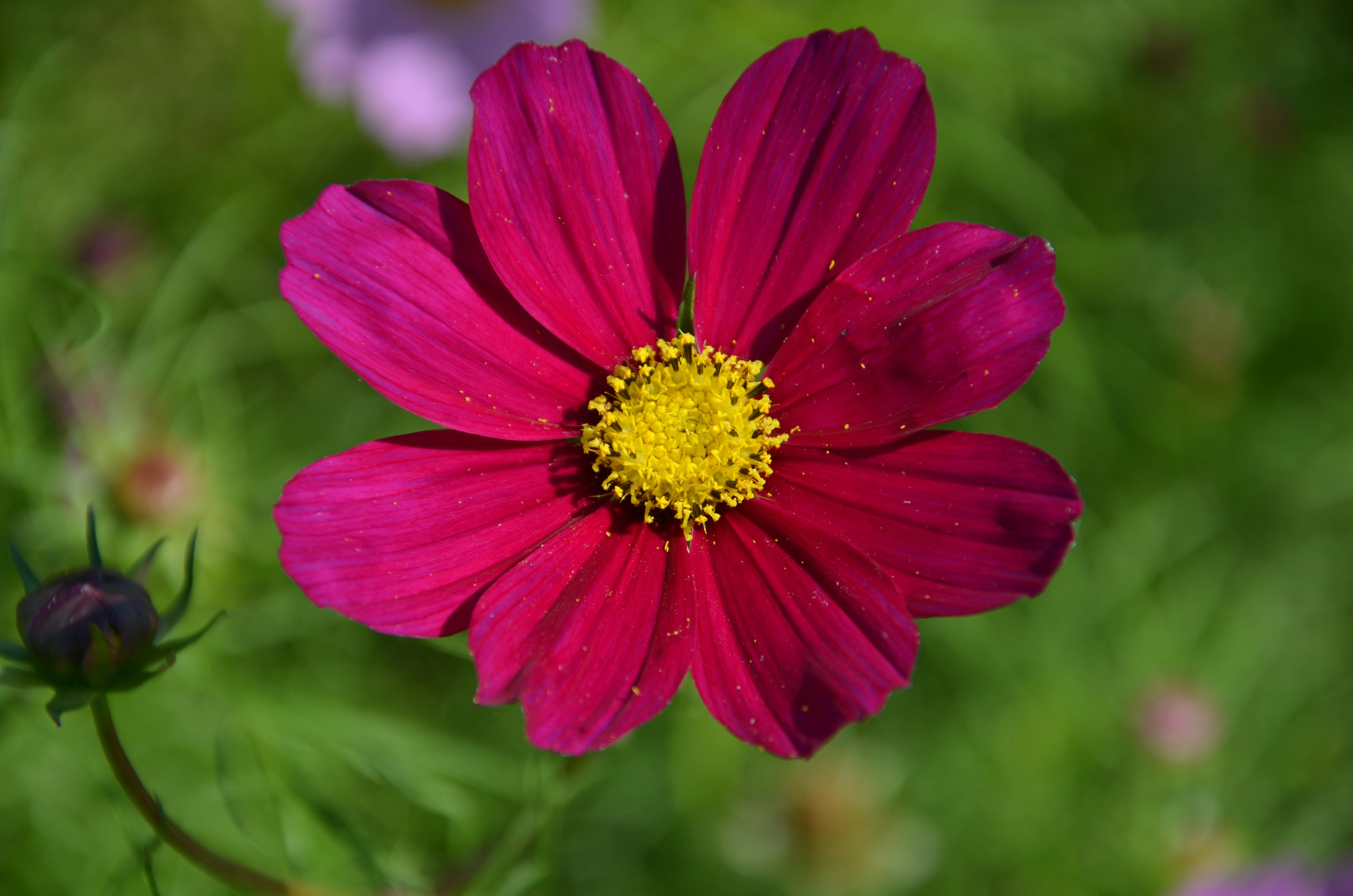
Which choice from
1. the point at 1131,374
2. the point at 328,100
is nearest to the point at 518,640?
the point at 328,100

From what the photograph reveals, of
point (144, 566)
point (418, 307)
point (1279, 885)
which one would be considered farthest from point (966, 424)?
point (144, 566)

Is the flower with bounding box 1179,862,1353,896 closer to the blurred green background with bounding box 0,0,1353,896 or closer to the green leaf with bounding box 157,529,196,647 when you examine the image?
the blurred green background with bounding box 0,0,1353,896

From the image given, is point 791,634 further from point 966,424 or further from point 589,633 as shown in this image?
point 966,424

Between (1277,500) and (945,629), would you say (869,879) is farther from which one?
(1277,500)

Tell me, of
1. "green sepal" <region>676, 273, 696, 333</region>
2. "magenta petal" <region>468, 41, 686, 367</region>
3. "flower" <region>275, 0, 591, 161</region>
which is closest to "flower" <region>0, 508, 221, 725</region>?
"magenta petal" <region>468, 41, 686, 367</region>

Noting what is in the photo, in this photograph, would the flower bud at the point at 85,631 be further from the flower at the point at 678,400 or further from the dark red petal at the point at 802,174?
the dark red petal at the point at 802,174
